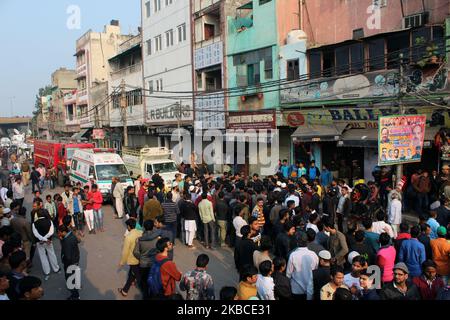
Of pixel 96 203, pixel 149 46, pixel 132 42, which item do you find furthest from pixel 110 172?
pixel 132 42

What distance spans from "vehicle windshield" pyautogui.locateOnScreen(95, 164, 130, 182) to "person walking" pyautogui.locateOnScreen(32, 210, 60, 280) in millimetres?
8763

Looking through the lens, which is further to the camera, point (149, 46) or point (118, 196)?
point (149, 46)

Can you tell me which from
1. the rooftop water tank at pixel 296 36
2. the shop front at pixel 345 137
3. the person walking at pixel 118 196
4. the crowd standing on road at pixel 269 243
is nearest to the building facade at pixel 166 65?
the rooftop water tank at pixel 296 36

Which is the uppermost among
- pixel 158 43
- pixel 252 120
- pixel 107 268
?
pixel 158 43

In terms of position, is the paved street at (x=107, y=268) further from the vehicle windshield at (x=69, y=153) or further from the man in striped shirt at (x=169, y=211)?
the vehicle windshield at (x=69, y=153)

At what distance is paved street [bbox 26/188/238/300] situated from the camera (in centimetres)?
886

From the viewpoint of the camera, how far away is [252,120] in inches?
893

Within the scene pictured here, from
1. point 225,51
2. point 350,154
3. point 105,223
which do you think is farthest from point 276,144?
point 105,223

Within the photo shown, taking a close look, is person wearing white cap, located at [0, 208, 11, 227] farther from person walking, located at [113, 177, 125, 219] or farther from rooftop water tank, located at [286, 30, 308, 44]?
rooftop water tank, located at [286, 30, 308, 44]

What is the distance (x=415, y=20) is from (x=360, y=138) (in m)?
4.96

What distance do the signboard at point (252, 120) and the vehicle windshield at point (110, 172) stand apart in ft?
23.8

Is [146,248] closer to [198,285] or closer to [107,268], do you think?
[198,285]

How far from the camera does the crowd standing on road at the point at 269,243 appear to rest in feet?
18.8
